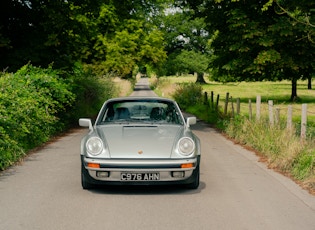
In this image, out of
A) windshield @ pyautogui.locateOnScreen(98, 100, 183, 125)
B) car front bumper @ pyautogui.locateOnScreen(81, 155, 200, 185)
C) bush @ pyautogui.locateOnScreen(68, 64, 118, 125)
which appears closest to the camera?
car front bumper @ pyautogui.locateOnScreen(81, 155, 200, 185)

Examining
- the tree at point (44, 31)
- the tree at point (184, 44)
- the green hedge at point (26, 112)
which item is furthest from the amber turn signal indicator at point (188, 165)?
the tree at point (184, 44)

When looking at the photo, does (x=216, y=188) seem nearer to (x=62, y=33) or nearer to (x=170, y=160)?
(x=170, y=160)

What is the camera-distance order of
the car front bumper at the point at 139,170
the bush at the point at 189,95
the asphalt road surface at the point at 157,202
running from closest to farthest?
1. the asphalt road surface at the point at 157,202
2. the car front bumper at the point at 139,170
3. the bush at the point at 189,95

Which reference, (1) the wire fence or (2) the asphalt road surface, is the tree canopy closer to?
(1) the wire fence

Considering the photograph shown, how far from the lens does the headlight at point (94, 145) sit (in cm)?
707

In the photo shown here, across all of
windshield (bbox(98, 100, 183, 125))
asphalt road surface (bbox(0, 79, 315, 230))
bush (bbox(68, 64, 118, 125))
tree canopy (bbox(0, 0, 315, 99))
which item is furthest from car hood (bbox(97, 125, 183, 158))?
bush (bbox(68, 64, 118, 125))

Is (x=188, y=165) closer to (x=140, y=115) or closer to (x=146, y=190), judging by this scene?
(x=146, y=190)

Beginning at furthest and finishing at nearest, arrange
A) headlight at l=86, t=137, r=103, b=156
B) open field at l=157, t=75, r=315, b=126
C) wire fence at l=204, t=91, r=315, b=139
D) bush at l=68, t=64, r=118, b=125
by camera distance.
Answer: open field at l=157, t=75, r=315, b=126, bush at l=68, t=64, r=118, b=125, wire fence at l=204, t=91, r=315, b=139, headlight at l=86, t=137, r=103, b=156

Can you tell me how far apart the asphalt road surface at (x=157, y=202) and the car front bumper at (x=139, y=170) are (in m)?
0.24

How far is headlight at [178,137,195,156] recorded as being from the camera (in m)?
7.12

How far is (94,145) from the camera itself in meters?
7.16

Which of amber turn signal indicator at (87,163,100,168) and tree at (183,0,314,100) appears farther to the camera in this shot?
tree at (183,0,314,100)

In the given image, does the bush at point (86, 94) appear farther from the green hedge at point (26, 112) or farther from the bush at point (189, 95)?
the bush at point (189, 95)

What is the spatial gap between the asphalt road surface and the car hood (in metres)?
0.63
